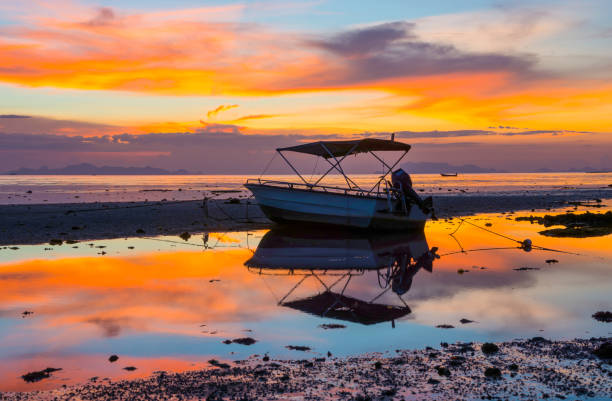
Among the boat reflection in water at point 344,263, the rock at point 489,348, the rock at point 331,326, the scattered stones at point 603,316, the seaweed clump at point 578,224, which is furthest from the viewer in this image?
the seaweed clump at point 578,224

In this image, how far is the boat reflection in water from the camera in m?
11.6

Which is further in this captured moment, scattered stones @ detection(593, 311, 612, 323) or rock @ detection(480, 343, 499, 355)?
scattered stones @ detection(593, 311, 612, 323)

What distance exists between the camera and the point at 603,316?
1067 cm

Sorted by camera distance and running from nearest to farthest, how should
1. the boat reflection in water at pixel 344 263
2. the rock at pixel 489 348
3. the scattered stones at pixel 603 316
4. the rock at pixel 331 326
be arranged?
the rock at pixel 489 348 < the rock at pixel 331 326 < the scattered stones at pixel 603 316 < the boat reflection in water at pixel 344 263

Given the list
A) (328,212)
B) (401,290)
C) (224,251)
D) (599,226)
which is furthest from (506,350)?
(599,226)

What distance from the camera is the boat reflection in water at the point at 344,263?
1159cm

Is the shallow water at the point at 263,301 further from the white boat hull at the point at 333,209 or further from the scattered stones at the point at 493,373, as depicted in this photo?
the white boat hull at the point at 333,209

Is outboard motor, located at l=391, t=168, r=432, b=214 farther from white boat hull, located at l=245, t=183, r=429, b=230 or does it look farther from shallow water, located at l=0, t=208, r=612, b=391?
shallow water, located at l=0, t=208, r=612, b=391

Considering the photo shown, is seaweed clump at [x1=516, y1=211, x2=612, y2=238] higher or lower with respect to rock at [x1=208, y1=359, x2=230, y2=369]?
higher

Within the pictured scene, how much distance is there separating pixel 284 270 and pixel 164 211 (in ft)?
79.1

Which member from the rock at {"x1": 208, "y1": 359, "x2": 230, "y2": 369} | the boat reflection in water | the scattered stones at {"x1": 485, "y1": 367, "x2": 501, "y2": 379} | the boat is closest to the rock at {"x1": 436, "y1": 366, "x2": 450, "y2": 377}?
the scattered stones at {"x1": 485, "y1": 367, "x2": 501, "y2": 379}

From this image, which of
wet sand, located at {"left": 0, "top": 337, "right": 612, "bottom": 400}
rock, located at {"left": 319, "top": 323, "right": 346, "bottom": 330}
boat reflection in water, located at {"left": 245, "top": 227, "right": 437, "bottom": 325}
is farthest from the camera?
boat reflection in water, located at {"left": 245, "top": 227, "right": 437, "bottom": 325}

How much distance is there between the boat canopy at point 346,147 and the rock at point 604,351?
18.3 meters

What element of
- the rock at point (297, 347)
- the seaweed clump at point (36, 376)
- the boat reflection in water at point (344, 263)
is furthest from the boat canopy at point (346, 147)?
the seaweed clump at point (36, 376)
